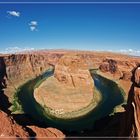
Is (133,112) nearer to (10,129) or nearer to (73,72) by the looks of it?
(73,72)

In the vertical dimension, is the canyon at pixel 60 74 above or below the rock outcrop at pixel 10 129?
above

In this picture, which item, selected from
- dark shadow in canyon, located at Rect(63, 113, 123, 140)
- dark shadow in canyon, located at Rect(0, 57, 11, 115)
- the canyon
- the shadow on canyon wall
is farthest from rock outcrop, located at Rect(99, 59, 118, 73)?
dark shadow in canyon, located at Rect(0, 57, 11, 115)

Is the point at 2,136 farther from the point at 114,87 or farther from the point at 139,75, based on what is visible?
the point at 139,75

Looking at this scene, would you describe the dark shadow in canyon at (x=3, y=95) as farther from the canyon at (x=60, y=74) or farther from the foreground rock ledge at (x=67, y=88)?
the foreground rock ledge at (x=67, y=88)

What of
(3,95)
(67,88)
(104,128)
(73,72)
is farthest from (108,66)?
(3,95)

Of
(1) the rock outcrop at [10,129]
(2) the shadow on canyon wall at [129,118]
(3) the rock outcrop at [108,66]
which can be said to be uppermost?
(3) the rock outcrop at [108,66]

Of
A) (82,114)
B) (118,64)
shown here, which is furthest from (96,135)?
(118,64)

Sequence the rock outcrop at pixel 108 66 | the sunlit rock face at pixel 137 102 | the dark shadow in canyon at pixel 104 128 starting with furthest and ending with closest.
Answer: the rock outcrop at pixel 108 66 < the dark shadow in canyon at pixel 104 128 < the sunlit rock face at pixel 137 102

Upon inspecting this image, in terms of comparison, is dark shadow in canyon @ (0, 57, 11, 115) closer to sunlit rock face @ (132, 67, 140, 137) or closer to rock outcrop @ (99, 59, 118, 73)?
rock outcrop @ (99, 59, 118, 73)

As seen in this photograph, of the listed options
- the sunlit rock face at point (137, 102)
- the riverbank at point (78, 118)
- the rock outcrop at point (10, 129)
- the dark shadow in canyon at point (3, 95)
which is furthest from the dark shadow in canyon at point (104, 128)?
the dark shadow in canyon at point (3, 95)
